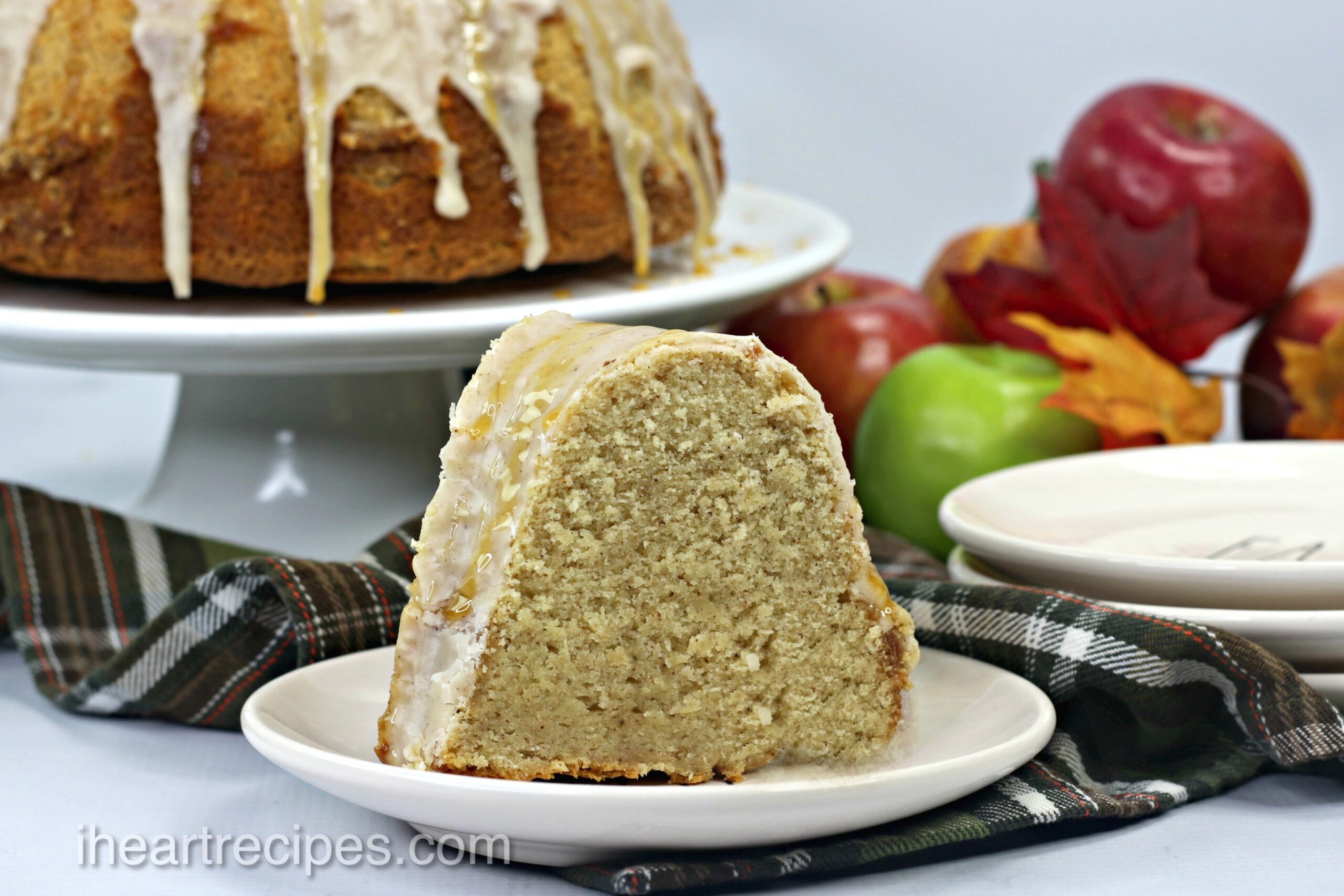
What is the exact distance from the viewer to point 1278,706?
839 millimetres

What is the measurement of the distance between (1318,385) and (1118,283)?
20 centimetres

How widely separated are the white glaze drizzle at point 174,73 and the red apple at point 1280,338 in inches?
39.8

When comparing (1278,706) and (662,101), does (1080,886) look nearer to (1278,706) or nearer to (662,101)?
(1278,706)

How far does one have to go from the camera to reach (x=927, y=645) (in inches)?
37.8

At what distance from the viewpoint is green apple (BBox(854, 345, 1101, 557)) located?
129 cm

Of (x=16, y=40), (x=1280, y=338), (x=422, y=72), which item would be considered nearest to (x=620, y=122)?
(x=422, y=72)

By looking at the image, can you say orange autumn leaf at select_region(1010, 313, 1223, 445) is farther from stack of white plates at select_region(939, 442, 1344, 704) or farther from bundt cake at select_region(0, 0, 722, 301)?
bundt cake at select_region(0, 0, 722, 301)

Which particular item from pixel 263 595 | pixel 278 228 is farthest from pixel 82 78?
pixel 263 595

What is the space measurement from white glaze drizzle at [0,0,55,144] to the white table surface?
0.47 m

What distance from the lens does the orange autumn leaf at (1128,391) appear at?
1267mm

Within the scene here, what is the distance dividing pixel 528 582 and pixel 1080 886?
0.33 meters

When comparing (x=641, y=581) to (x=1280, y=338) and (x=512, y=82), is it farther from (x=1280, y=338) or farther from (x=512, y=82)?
(x=1280, y=338)

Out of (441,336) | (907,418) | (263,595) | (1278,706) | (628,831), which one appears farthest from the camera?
(907,418)

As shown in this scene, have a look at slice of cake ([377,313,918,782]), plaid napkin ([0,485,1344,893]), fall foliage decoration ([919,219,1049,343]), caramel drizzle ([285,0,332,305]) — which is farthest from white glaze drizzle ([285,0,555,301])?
fall foliage decoration ([919,219,1049,343])
